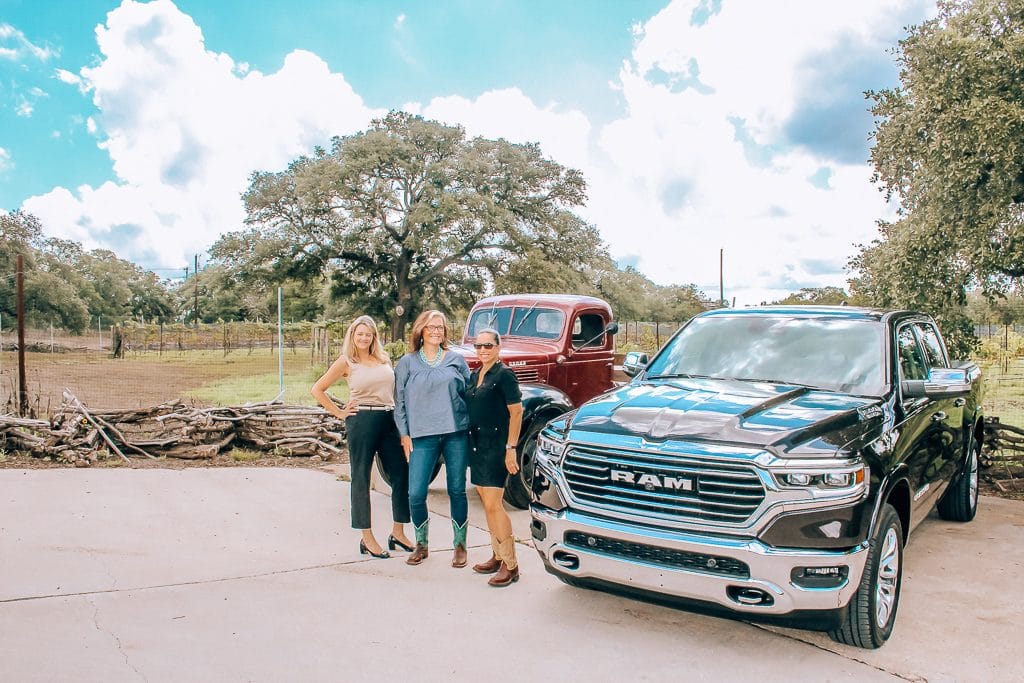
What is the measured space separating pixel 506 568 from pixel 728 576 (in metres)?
1.89

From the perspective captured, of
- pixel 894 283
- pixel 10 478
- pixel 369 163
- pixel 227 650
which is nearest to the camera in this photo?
pixel 227 650

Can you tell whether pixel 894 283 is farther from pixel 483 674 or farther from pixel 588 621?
pixel 483 674

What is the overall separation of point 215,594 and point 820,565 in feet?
12.1

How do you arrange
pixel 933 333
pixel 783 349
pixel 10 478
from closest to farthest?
pixel 783 349, pixel 933 333, pixel 10 478

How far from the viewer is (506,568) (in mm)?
5383

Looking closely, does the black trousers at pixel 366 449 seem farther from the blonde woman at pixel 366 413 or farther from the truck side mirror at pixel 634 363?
the truck side mirror at pixel 634 363

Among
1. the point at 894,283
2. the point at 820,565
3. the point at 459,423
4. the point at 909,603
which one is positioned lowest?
the point at 909,603

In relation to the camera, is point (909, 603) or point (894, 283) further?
point (894, 283)

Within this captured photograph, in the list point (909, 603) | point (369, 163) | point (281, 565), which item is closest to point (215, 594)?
point (281, 565)

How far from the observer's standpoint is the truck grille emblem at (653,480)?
4086 millimetres

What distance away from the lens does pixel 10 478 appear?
841cm

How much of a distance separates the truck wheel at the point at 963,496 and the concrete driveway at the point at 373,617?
13 cm

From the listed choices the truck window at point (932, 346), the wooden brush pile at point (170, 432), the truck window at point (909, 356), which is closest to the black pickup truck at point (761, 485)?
the truck window at point (909, 356)

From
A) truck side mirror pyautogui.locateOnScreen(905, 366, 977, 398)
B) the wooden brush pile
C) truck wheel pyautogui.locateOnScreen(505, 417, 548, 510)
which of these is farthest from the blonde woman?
the wooden brush pile
